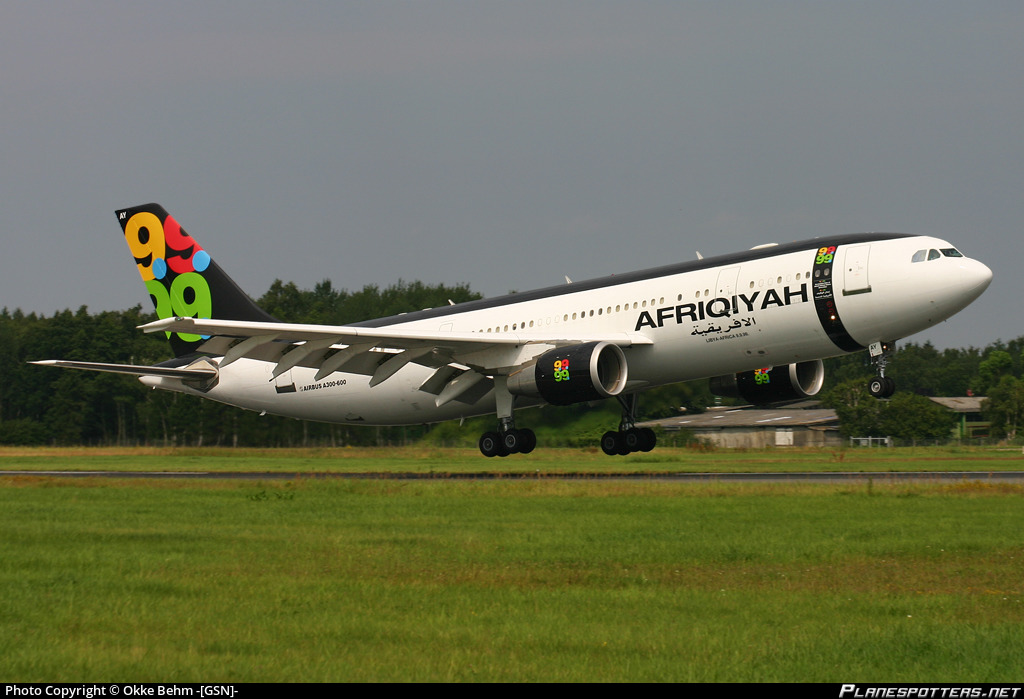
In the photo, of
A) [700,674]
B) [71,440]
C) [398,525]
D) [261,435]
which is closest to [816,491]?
[398,525]

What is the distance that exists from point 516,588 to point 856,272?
1568cm

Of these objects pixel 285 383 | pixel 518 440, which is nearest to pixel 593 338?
pixel 518 440

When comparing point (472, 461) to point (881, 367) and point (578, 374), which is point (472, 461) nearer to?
point (578, 374)

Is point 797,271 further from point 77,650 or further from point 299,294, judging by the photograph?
point 299,294

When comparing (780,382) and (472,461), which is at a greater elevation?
(780,382)

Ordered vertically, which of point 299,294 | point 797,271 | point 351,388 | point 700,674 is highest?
point 299,294

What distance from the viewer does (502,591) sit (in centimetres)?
1438

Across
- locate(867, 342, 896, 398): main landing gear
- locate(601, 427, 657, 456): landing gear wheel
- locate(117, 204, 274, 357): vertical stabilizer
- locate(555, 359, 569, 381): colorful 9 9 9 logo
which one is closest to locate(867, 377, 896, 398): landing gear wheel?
locate(867, 342, 896, 398): main landing gear

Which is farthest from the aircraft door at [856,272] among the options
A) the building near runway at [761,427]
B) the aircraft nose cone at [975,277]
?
the building near runway at [761,427]

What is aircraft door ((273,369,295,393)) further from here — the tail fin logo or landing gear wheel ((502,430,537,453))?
landing gear wheel ((502,430,537,453))

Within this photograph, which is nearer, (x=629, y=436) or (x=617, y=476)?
(x=629, y=436)

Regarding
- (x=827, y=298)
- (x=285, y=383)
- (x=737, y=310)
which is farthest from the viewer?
(x=285, y=383)

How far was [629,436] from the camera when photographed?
34719 mm

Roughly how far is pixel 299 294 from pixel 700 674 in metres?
115
